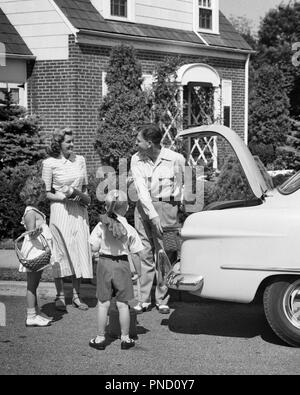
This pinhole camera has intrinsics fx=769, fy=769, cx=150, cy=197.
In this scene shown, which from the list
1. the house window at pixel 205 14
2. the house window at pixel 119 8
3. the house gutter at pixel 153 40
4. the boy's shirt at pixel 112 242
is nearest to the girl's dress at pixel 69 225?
the boy's shirt at pixel 112 242

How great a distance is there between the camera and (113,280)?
21.4 ft

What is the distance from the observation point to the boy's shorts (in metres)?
6.50

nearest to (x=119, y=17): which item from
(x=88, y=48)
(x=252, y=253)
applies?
(x=88, y=48)

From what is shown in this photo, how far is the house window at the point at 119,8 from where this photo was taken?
720 inches

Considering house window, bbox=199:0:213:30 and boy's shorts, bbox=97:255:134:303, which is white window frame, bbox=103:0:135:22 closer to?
house window, bbox=199:0:213:30

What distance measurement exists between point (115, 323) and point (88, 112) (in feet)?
34.5

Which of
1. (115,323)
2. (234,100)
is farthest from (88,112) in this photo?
(115,323)

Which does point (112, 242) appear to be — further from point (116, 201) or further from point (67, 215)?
point (67, 215)

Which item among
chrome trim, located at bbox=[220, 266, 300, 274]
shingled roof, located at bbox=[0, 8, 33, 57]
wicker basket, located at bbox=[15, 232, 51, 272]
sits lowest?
wicker basket, located at bbox=[15, 232, 51, 272]

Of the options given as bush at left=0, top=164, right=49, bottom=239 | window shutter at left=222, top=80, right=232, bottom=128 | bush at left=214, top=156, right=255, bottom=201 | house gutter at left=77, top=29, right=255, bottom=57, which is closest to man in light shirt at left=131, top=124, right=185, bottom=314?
bush at left=0, top=164, right=49, bottom=239

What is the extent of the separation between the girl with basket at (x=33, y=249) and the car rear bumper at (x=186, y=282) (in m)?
1.27

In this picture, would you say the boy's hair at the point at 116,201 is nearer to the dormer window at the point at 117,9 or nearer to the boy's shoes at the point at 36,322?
the boy's shoes at the point at 36,322

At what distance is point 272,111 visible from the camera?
89.4ft

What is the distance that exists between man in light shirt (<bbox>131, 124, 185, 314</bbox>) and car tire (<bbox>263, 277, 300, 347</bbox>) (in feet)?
Result: 5.14
